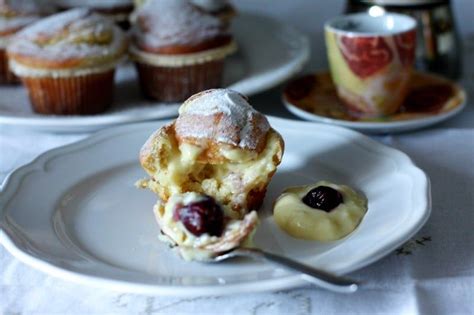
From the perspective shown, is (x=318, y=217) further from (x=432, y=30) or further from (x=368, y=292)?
(x=432, y=30)

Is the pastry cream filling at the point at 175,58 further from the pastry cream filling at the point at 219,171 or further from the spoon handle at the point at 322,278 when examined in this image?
the spoon handle at the point at 322,278

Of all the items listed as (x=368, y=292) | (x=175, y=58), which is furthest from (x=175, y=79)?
(x=368, y=292)

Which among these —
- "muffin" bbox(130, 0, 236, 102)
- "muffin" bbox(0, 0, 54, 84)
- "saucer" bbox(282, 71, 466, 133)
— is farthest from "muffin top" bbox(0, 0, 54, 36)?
"saucer" bbox(282, 71, 466, 133)

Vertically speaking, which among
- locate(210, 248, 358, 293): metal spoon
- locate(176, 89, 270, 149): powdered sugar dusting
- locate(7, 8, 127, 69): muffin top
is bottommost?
locate(7, 8, 127, 69): muffin top

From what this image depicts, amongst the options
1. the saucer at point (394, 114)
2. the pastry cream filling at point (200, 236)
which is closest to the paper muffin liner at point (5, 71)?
the saucer at point (394, 114)

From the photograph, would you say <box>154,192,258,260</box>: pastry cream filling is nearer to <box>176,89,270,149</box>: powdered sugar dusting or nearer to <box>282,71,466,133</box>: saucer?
<box>176,89,270,149</box>: powdered sugar dusting

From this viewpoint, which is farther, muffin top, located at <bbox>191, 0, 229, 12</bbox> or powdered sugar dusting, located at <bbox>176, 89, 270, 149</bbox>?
muffin top, located at <bbox>191, 0, 229, 12</bbox>

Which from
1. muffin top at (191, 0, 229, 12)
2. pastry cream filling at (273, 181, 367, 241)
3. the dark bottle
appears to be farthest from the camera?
muffin top at (191, 0, 229, 12)
